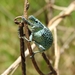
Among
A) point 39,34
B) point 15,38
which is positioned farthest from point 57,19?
point 15,38

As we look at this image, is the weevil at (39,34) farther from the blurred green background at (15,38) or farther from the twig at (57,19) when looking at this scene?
the blurred green background at (15,38)

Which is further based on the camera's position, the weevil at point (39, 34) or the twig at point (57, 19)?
the twig at point (57, 19)

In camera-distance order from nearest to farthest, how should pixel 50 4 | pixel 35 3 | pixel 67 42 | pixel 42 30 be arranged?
1. pixel 42 30
2. pixel 50 4
3. pixel 67 42
4. pixel 35 3

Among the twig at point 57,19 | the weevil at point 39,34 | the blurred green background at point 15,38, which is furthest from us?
the blurred green background at point 15,38

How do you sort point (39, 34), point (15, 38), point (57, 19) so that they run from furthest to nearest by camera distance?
point (15, 38), point (57, 19), point (39, 34)

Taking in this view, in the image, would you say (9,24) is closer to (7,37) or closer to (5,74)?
(7,37)

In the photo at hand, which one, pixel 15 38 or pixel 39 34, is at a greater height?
pixel 39 34

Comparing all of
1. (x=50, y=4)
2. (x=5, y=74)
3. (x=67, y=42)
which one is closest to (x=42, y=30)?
(x=5, y=74)

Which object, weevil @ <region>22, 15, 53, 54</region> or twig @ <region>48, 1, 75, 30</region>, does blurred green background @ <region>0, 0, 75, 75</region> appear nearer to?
twig @ <region>48, 1, 75, 30</region>

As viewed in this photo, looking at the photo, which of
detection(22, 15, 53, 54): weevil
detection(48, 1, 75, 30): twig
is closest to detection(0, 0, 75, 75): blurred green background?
detection(48, 1, 75, 30): twig

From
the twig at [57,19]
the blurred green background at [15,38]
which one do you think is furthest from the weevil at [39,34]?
the blurred green background at [15,38]

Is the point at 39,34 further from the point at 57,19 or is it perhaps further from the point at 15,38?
the point at 15,38
